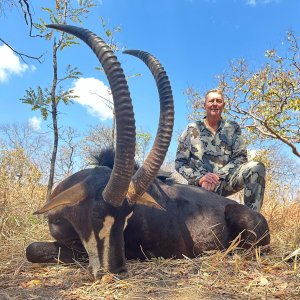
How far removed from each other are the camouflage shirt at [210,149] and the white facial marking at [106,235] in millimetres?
3044

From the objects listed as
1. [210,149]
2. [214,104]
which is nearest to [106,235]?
[210,149]

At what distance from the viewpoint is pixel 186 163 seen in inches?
259

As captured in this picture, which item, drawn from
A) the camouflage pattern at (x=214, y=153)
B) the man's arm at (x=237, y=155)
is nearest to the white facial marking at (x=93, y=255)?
the camouflage pattern at (x=214, y=153)

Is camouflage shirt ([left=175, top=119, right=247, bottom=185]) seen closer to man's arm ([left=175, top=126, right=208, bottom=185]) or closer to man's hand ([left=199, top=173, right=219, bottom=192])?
man's arm ([left=175, top=126, right=208, bottom=185])

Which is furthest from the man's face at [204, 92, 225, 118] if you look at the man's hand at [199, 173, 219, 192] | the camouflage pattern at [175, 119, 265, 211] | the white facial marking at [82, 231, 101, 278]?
the white facial marking at [82, 231, 101, 278]

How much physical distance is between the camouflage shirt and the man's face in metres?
0.26

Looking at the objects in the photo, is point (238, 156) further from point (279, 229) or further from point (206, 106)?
point (279, 229)

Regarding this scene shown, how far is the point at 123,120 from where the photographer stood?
3.63 m

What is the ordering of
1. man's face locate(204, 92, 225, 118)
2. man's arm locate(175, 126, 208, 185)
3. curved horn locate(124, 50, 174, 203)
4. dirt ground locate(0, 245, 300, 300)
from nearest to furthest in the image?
dirt ground locate(0, 245, 300, 300), curved horn locate(124, 50, 174, 203), man's arm locate(175, 126, 208, 185), man's face locate(204, 92, 225, 118)

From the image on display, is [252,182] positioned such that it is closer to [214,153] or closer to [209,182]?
[209,182]

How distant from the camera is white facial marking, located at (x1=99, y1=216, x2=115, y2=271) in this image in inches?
138

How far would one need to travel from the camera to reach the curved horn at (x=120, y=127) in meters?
3.63

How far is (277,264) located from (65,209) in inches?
81.1

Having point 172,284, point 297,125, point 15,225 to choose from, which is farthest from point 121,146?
point 297,125
